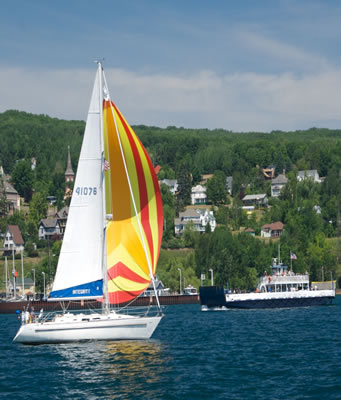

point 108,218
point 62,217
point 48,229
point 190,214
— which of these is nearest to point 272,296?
point 108,218

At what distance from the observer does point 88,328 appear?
42.3 metres

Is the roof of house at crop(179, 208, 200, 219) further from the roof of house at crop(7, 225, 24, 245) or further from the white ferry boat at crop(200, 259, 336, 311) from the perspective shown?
the white ferry boat at crop(200, 259, 336, 311)

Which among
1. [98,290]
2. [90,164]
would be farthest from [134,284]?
[90,164]

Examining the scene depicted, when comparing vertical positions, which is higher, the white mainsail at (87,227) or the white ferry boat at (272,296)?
the white mainsail at (87,227)

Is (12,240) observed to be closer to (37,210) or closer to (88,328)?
(37,210)

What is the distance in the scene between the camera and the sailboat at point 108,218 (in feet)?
146

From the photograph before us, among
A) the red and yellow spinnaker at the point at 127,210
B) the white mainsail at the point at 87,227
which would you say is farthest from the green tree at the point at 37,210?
the red and yellow spinnaker at the point at 127,210

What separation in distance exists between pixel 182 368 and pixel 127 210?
11.1m

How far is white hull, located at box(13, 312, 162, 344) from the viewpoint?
42.3 meters

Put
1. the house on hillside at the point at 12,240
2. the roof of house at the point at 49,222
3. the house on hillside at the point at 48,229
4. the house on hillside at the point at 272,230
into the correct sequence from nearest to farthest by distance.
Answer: the house on hillside at the point at 12,240 → the house on hillside at the point at 48,229 → the house on hillside at the point at 272,230 → the roof of house at the point at 49,222

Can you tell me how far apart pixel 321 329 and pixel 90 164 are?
2394cm

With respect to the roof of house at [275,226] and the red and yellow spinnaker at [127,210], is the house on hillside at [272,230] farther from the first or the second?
the red and yellow spinnaker at [127,210]

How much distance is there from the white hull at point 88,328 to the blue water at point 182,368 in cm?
57

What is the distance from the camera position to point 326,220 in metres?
180
